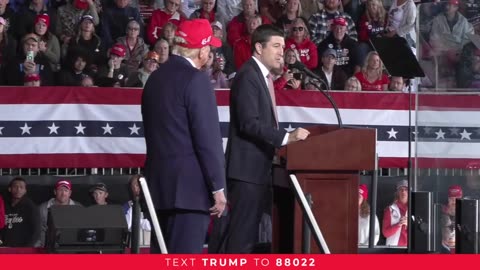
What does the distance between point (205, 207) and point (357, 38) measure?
900cm

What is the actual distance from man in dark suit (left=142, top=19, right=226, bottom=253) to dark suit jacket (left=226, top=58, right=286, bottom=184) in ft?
4.09

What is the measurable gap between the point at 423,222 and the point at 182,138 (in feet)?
10.3

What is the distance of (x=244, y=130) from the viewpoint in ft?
36.8

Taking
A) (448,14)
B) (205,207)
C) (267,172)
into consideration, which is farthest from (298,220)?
(448,14)

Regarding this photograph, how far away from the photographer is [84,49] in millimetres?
17516

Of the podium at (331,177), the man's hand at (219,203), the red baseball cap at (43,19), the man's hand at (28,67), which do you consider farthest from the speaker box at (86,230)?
the red baseball cap at (43,19)

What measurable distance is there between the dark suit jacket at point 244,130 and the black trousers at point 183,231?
126 cm

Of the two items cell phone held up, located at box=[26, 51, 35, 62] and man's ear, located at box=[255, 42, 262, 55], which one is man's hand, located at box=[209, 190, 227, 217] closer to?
man's ear, located at box=[255, 42, 262, 55]

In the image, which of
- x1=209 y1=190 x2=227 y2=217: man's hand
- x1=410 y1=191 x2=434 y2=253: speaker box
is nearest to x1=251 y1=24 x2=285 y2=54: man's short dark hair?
x1=209 y1=190 x2=227 y2=217: man's hand

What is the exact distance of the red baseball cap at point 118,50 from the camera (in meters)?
17.3

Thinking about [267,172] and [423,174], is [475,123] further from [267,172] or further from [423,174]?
[267,172]

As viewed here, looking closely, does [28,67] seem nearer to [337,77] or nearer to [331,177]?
[337,77]

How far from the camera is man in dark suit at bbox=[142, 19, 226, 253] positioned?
988cm

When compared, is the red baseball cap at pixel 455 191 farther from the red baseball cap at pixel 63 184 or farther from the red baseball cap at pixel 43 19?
the red baseball cap at pixel 43 19
